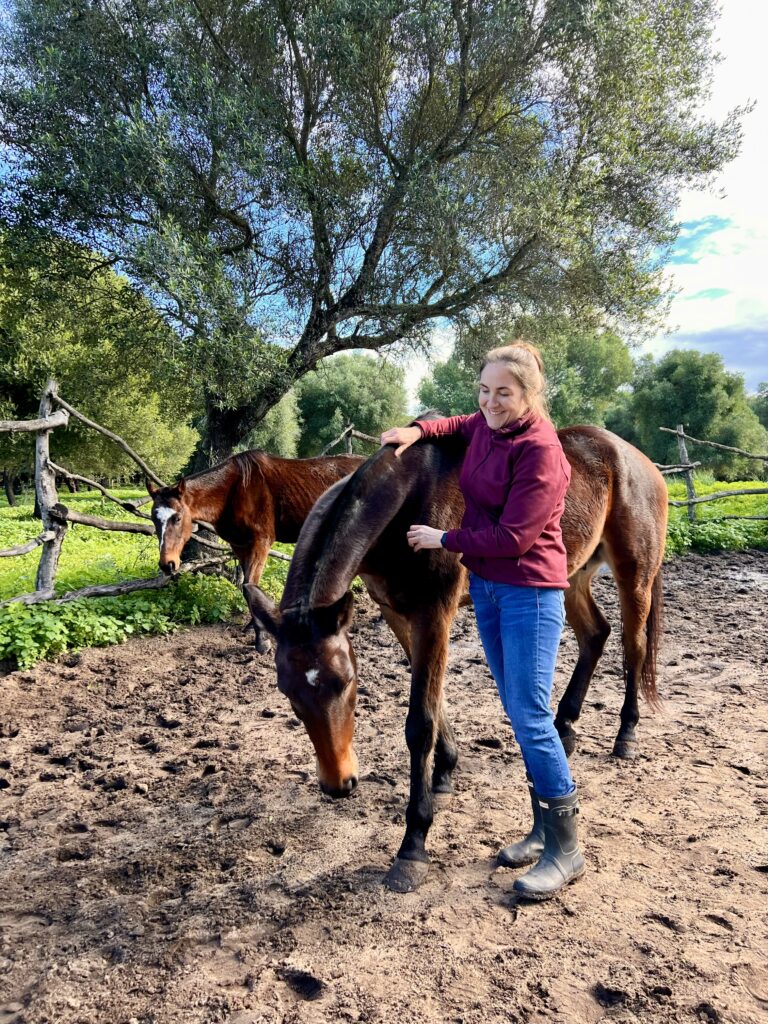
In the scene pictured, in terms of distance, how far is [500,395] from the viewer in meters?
2.41

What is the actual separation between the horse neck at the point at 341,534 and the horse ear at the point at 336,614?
0.24 ft

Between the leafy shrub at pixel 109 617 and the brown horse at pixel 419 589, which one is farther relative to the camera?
the leafy shrub at pixel 109 617

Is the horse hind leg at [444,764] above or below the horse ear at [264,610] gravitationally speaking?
below

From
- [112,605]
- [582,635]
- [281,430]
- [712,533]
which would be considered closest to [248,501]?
[112,605]

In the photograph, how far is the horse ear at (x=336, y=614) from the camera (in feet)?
7.88

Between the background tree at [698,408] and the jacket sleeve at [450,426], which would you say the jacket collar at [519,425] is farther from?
the background tree at [698,408]

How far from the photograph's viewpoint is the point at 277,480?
709 cm

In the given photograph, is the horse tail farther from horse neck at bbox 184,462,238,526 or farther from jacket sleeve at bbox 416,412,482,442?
horse neck at bbox 184,462,238,526

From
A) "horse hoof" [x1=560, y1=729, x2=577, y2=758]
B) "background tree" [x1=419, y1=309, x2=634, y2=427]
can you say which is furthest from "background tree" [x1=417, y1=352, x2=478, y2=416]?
"horse hoof" [x1=560, y1=729, x2=577, y2=758]

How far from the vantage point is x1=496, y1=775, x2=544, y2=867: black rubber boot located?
261cm

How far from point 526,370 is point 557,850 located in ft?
6.41

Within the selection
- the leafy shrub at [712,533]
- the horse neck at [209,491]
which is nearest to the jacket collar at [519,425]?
the horse neck at [209,491]

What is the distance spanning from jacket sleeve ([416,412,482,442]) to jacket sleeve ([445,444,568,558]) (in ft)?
2.45

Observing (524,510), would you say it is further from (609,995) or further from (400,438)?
(609,995)
